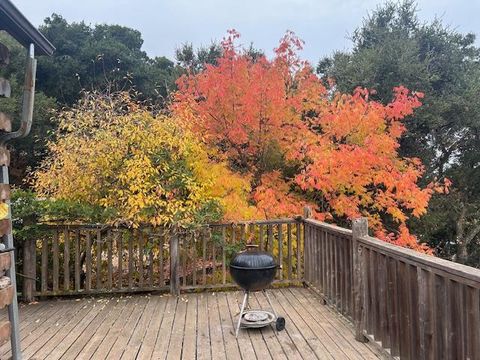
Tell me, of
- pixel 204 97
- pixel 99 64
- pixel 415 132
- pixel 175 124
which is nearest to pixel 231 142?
pixel 204 97

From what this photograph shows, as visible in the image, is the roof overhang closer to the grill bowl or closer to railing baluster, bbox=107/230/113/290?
the grill bowl

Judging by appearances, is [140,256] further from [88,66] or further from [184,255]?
[88,66]

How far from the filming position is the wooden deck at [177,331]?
299 centimetres

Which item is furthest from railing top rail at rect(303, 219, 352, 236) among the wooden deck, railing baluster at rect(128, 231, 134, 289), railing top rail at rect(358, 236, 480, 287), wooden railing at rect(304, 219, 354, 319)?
railing baluster at rect(128, 231, 134, 289)

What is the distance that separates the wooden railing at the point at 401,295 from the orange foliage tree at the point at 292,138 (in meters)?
1.99

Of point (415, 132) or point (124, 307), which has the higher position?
point (415, 132)

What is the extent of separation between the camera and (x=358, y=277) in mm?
3129

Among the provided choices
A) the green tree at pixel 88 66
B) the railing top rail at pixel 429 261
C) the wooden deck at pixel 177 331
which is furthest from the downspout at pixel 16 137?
the green tree at pixel 88 66

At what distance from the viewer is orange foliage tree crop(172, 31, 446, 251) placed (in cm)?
587

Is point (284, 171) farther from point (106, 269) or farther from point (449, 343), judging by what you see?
point (449, 343)

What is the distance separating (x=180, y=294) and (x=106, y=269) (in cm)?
105

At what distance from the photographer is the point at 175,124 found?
5.00m

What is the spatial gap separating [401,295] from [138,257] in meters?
3.36

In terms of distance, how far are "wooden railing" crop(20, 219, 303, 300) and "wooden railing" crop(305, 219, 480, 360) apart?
126cm
